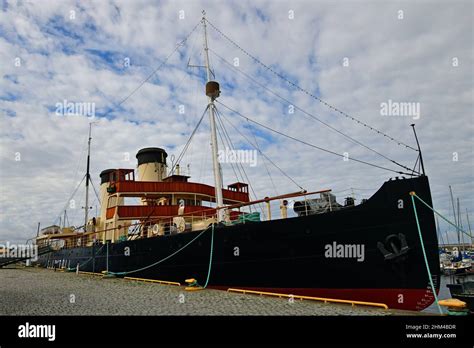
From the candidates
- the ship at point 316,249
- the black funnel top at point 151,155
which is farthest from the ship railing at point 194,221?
the black funnel top at point 151,155

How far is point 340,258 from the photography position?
10961 millimetres

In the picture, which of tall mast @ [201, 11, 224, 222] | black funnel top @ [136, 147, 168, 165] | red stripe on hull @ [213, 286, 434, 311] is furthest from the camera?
black funnel top @ [136, 147, 168, 165]

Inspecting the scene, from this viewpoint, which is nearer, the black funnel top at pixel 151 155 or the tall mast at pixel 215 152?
the tall mast at pixel 215 152

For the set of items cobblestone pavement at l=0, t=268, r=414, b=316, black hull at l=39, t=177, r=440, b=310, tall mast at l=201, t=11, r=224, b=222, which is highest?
tall mast at l=201, t=11, r=224, b=222

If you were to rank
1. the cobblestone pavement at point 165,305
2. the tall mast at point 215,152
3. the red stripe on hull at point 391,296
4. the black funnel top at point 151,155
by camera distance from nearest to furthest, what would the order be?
the cobblestone pavement at point 165,305 < the red stripe on hull at point 391,296 < the tall mast at point 215,152 < the black funnel top at point 151,155

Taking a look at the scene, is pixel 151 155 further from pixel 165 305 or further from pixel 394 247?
pixel 394 247

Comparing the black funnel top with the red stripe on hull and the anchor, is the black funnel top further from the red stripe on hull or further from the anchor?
the anchor

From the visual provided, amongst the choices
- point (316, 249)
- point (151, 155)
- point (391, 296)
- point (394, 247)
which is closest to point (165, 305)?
point (316, 249)

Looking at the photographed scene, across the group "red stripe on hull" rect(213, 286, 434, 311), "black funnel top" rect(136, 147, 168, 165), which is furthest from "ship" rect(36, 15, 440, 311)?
"black funnel top" rect(136, 147, 168, 165)

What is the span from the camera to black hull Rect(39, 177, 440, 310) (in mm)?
10258

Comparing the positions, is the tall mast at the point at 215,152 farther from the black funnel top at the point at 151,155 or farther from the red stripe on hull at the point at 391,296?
the black funnel top at the point at 151,155

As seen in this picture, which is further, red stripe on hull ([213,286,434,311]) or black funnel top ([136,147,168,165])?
black funnel top ([136,147,168,165])

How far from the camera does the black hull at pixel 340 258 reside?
10.3 m

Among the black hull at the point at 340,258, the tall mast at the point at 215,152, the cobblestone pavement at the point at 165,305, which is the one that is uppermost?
the tall mast at the point at 215,152
